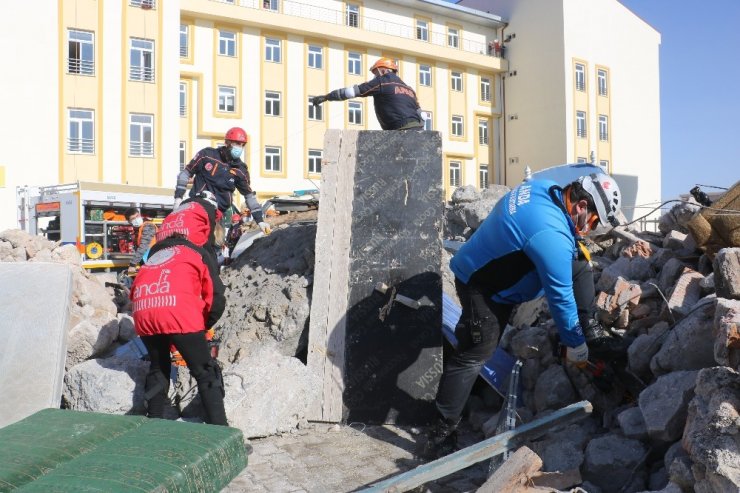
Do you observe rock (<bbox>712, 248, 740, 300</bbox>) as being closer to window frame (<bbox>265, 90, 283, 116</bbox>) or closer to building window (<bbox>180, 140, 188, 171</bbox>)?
building window (<bbox>180, 140, 188, 171</bbox>)

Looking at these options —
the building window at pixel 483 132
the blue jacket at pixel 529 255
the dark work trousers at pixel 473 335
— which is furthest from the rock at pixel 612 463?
the building window at pixel 483 132

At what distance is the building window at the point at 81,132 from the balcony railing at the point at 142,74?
6.22ft

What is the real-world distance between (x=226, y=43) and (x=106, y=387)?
78.4ft

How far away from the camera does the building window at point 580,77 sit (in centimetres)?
3206

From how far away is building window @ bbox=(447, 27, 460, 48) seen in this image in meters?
32.4

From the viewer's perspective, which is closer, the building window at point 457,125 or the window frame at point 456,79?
the window frame at point 456,79

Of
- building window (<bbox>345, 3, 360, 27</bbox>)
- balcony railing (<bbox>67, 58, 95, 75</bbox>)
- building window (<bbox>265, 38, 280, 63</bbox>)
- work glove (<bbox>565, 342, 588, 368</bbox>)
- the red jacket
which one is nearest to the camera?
work glove (<bbox>565, 342, 588, 368</bbox>)

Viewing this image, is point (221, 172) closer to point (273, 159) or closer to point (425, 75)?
point (273, 159)

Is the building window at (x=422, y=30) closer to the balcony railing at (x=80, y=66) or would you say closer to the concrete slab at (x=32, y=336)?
the balcony railing at (x=80, y=66)

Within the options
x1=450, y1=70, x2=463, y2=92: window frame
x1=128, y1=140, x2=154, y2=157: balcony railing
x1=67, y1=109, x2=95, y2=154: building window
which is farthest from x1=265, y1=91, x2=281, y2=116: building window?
x1=450, y1=70, x2=463, y2=92: window frame

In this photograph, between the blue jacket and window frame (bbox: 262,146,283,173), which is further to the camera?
window frame (bbox: 262,146,283,173)

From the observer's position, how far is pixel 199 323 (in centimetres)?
382

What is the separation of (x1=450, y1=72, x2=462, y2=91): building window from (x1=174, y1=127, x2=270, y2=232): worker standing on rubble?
2675cm

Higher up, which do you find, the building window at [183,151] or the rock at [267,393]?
Answer: the building window at [183,151]
